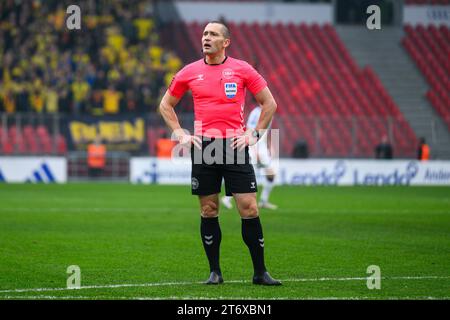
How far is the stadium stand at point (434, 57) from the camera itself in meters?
40.3

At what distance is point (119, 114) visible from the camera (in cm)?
3170

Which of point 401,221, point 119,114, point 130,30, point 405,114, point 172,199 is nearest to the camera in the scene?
point 401,221

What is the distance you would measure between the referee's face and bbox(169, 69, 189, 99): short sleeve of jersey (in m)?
0.39

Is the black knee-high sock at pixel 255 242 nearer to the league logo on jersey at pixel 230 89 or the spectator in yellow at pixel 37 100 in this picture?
the league logo on jersey at pixel 230 89

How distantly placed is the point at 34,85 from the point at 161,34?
298 inches

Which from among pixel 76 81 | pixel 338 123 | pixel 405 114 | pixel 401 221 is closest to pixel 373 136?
pixel 338 123

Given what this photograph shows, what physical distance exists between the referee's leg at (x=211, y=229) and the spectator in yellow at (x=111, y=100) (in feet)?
76.3

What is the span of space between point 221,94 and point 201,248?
13.2ft

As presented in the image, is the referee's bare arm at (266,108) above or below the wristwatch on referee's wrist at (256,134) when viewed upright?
above

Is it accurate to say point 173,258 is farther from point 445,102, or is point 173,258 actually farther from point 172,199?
point 445,102

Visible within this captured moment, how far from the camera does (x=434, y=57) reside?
139 feet

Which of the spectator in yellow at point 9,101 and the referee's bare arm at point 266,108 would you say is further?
the spectator in yellow at point 9,101

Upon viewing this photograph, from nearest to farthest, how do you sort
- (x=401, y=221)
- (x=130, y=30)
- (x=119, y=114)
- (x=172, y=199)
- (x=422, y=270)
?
(x=422, y=270)
(x=401, y=221)
(x=172, y=199)
(x=119, y=114)
(x=130, y=30)

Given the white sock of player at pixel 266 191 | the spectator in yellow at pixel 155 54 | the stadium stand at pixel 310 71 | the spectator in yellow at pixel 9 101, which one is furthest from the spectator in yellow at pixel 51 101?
the white sock of player at pixel 266 191
